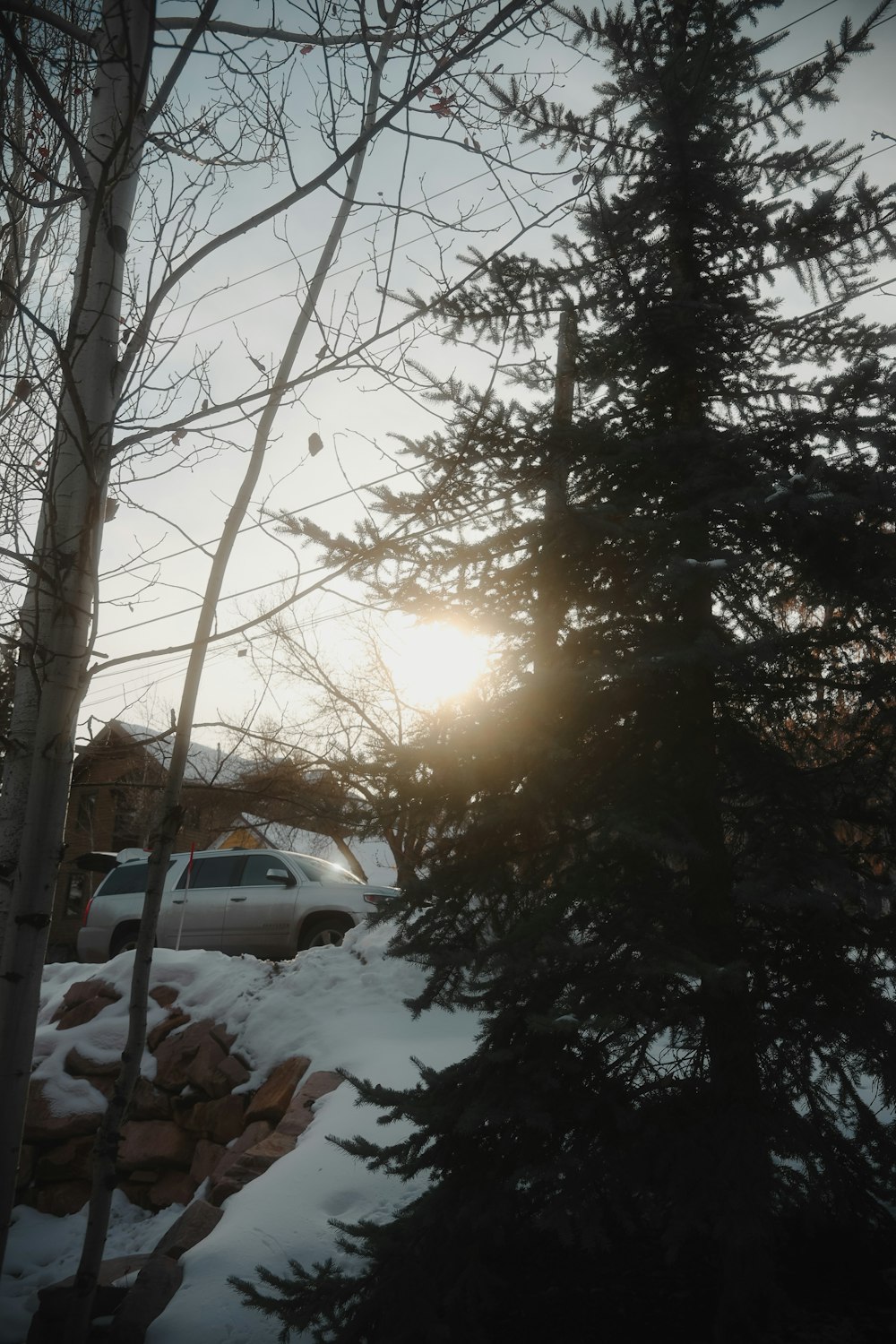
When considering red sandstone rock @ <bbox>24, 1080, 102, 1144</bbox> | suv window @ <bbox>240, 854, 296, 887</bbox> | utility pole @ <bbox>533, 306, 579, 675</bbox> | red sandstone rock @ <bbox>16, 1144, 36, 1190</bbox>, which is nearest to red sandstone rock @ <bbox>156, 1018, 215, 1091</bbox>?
red sandstone rock @ <bbox>24, 1080, 102, 1144</bbox>

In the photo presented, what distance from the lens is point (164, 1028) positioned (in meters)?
8.25

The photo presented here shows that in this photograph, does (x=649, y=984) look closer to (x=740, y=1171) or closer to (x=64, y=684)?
(x=740, y=1171)

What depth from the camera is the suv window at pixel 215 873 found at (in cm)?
1154

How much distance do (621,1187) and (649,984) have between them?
0.71 meters

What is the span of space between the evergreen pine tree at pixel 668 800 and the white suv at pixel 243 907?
6989 mm

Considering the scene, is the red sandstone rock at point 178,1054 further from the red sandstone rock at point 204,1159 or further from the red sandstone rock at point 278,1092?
the red sandstone rock at point 278,1092

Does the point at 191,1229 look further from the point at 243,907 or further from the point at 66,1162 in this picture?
the point at 243,907

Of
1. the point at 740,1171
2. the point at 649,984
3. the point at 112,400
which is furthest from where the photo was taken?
the point at 112,400

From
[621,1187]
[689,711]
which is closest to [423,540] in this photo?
[689,711]

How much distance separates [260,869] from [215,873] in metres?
0.78

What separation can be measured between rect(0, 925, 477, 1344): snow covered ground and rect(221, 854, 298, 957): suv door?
1810 millimetres

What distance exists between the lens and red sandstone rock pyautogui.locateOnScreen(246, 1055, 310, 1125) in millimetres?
6555

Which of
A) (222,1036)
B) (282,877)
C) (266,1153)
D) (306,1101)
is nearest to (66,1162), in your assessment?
(222,1036)

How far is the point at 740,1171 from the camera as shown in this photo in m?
3.08
